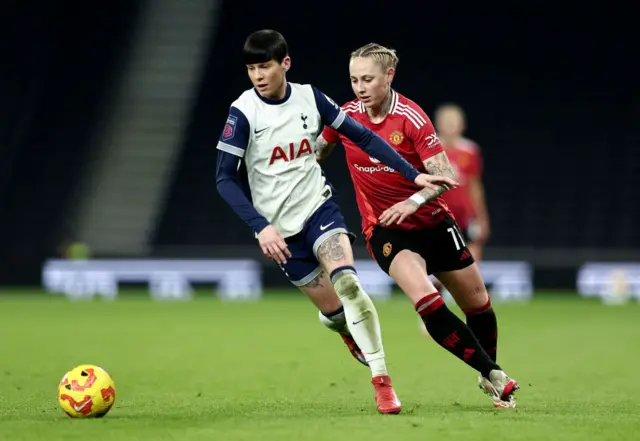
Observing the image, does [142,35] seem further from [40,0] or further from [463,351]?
[463,351]

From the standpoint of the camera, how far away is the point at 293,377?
8.44 meters

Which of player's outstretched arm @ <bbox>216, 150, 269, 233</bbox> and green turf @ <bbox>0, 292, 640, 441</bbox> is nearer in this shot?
green turf @ <bbox>0, 292, 640, 441</bbox>

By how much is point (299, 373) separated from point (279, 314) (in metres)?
6.90

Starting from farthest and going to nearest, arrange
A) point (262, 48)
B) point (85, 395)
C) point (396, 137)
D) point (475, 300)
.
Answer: point (475, 300), point (396, 137), point (262, 48), point (85, 395)

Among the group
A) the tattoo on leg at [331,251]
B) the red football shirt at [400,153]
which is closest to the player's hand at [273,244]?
the tattoo on leg at [331,251]

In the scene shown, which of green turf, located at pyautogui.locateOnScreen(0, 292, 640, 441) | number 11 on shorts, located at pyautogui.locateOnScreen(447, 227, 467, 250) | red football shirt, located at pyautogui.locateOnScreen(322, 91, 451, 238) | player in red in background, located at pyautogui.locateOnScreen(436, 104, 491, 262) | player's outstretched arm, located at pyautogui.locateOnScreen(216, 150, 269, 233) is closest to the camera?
green turf, located at pyautogui.locateOnScreen(0, 292, 640, 441)

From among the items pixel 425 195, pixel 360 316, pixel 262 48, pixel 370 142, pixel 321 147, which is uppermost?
pixel 262 48

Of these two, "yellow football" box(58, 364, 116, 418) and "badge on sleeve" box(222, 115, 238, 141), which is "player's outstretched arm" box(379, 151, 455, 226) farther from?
"yellow football" box(58, 364, 116, 418)

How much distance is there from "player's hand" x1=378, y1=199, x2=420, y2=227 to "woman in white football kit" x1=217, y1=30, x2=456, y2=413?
151 millimetres

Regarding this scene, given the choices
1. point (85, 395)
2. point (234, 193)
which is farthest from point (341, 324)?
point (85, 395)

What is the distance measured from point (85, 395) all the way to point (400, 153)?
2.22 metres

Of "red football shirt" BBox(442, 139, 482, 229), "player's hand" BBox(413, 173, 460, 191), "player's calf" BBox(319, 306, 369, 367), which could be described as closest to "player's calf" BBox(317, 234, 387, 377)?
"player's calf" BBox(319, 306, 369, 367)

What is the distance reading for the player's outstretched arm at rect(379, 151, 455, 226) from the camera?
6371 millimetres

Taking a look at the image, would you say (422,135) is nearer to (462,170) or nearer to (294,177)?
(294,177)
